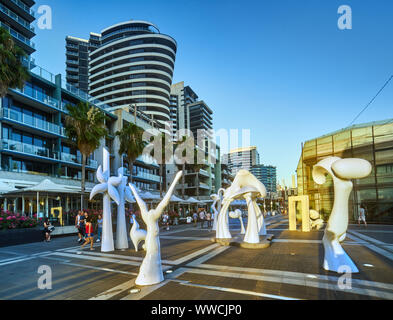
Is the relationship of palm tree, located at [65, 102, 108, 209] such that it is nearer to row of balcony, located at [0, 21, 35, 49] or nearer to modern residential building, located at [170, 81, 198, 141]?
row of balcony, located at [0, 21, 35, 49]

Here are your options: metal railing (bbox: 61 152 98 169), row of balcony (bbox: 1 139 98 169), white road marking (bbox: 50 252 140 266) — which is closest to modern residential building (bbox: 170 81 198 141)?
metal railing (bbox: 61 152 98 169)

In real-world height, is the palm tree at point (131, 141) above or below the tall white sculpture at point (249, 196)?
above

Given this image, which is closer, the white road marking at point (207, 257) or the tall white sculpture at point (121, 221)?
the white road marking at point (207, 257)

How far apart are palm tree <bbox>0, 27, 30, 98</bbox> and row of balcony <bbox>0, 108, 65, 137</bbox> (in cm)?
779

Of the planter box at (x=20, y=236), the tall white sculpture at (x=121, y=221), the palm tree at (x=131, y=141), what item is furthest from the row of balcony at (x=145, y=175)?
the tall white sculpture at (x=121, y=221)

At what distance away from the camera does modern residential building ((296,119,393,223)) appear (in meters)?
20.6

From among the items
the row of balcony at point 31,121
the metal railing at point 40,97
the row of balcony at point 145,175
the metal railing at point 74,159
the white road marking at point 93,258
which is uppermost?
the metal railing at point 40,97

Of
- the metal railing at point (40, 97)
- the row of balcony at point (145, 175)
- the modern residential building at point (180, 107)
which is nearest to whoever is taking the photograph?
the metal railing at point (40, 97)

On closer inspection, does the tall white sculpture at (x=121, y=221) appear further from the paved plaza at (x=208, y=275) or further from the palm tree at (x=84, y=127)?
the palm tree at (x=84, y=127)

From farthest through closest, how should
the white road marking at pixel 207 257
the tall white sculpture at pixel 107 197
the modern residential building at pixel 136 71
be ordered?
the modern residential building at pixel 136 71
the tall white sculpture at pixel 107 197
the white road marking at pixel 207 257

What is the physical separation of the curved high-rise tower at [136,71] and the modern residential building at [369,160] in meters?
52.4

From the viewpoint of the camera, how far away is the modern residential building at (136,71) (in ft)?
231

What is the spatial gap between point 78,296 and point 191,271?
307 cm
